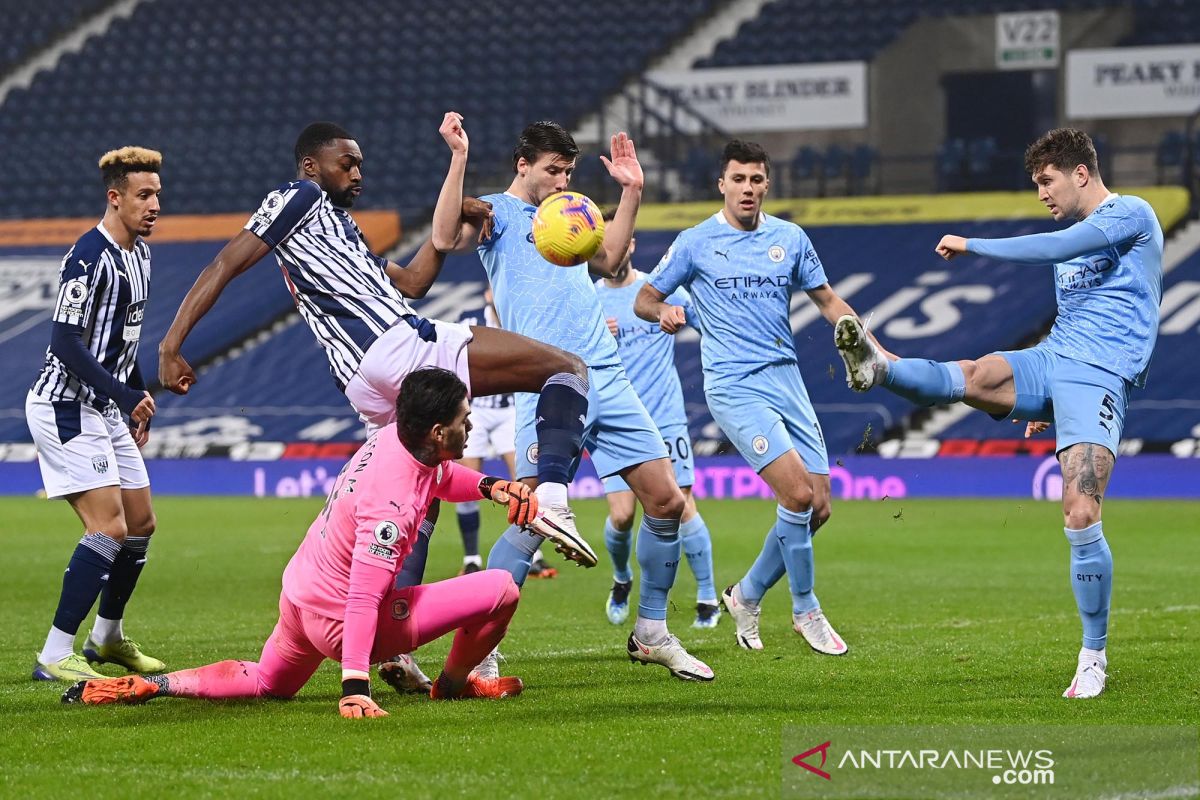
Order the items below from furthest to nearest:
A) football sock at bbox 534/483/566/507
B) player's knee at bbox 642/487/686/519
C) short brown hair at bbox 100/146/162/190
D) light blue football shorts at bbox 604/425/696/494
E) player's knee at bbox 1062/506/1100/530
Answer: light blue football shorts at bbox 604/425/696/494, short brown hair at bbox 100/146/162/190, player's knee at bbox 642/487/686/519, player's knee at bbox 1062/506/1100/530, football sock at bbox 534/483/566/507

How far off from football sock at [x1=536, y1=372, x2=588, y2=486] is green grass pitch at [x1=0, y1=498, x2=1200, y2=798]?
86 centimetres

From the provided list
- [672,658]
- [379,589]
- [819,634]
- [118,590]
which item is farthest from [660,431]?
[379,589]

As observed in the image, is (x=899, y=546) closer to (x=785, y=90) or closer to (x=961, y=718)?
(x=961, y=718)

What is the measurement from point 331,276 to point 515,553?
1.40 metres

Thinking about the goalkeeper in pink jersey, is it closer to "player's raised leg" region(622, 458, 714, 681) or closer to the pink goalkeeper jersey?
the pink goalkeeper jersey

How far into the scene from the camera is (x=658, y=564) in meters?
6.81

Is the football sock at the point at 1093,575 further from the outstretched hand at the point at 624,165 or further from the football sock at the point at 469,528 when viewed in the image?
the football sock at the point at 469,528

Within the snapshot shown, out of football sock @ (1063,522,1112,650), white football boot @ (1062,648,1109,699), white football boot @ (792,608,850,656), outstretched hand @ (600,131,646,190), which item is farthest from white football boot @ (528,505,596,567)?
white football boot @ (792,608,850,656)

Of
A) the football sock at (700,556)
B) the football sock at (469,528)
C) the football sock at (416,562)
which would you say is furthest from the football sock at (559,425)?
the football sock at (469,528)

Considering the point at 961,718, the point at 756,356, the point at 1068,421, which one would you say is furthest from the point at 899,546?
the point at 961,718

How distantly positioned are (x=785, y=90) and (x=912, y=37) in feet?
8.09

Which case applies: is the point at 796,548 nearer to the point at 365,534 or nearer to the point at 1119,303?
the point at 1119,303

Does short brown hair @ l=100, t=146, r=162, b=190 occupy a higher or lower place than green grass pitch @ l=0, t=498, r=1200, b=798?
higher

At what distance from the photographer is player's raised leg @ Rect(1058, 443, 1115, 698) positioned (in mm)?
6059
